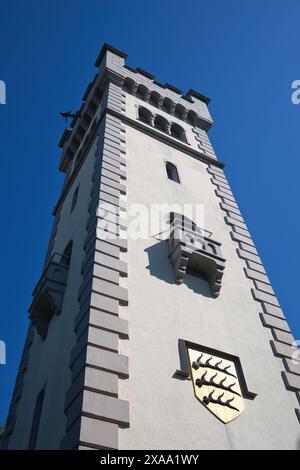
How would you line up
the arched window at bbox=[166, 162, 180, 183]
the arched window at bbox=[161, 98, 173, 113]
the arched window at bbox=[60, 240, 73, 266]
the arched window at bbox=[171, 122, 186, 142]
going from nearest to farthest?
1. the arched window at bbox=[60, 240, 73, 266]
2. the arched window at bbox=[166, 162, 180, 183]
3. the arched window at bbox=[171, 122, 186, 142]
4. the arched window at bbox=[161, 98, 173, 113]

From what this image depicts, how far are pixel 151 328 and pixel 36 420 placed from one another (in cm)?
313

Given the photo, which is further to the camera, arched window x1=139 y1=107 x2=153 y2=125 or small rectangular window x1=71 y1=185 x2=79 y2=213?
arched window x1=139 y1=107 x2=153 y2=125

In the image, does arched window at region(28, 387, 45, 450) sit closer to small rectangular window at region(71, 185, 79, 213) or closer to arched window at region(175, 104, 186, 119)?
small rectangular window at region(71, 185, 79, 213)

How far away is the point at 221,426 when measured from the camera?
29.7 ft

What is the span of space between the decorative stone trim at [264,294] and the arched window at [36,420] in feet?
17.6

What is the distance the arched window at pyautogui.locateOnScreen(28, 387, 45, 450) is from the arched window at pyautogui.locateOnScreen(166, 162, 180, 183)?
872 centimetres

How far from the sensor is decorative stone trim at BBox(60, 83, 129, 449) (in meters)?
7.60

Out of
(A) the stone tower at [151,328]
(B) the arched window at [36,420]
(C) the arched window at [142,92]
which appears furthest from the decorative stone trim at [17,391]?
(C) the arched window at [142,92]

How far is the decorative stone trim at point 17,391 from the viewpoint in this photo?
1186cm

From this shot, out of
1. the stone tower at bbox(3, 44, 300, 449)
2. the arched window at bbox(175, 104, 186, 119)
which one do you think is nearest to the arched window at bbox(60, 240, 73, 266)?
the stone tower at bbox(3, 44, 300, 449)

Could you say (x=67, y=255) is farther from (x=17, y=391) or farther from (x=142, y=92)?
(x=142, y=92)

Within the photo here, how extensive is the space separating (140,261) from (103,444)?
4992mm

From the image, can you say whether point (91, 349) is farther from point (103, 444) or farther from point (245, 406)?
point (245, 406)

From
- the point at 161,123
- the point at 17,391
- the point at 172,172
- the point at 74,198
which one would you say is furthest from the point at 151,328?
the point at 161,123
